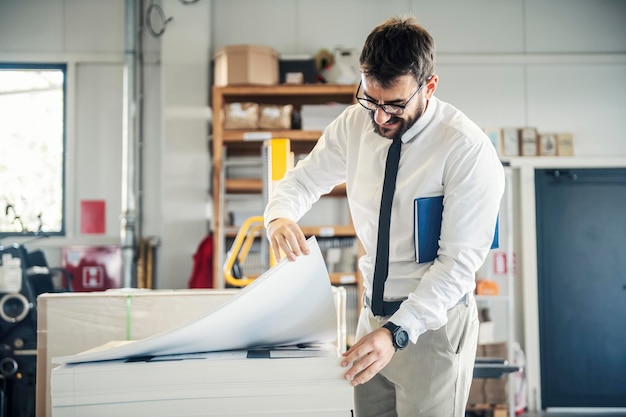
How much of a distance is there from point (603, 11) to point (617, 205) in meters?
1.58

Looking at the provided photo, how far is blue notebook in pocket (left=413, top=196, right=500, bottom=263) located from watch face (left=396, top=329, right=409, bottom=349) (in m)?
0.20

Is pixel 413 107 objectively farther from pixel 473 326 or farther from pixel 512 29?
pixel 512 29

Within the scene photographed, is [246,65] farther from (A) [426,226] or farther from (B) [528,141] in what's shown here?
(A) [426,226]

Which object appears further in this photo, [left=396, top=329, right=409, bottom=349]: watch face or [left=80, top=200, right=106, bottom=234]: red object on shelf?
[left=80, top=200, right=106, bottom=234]: red object on shelf

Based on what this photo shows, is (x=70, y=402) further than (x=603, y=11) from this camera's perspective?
No

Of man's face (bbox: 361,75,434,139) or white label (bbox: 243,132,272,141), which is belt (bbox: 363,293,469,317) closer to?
man's face (bbox: 361,75,434,139)

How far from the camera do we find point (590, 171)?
5.12m

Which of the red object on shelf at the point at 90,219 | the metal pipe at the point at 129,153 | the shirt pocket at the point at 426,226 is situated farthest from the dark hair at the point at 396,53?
the red object on shelf at the point at 90,219

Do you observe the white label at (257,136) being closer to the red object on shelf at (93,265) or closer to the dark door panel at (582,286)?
the red object on shelf at (93,265)

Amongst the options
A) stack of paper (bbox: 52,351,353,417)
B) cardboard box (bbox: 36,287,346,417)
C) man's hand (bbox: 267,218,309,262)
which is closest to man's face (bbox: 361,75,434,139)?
man's hand (bbox: 267,218,309,262)

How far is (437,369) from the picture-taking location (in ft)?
4.75

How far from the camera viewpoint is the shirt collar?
58.9 inches

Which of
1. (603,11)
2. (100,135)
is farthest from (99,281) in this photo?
(603,11)

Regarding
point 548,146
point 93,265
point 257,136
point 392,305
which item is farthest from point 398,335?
point 548,146
